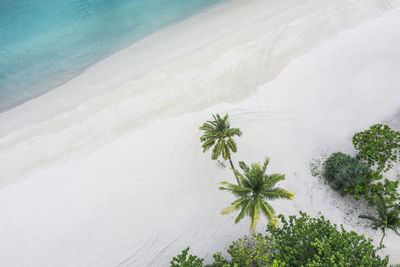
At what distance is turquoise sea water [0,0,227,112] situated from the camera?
107 ft

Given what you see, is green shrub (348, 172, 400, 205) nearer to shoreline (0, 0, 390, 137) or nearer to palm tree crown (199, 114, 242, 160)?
palm tree crown (199, 114, 242, 160)

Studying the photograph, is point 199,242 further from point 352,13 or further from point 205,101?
point 352,13

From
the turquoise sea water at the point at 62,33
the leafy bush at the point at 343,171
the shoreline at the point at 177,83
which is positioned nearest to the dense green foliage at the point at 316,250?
the leafy bush at the point at 343,171

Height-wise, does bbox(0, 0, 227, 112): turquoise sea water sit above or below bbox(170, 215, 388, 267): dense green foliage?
above

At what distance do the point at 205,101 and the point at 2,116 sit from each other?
2335cm

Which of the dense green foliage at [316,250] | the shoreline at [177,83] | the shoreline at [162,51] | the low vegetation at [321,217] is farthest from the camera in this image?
the shoreline at [162,51]

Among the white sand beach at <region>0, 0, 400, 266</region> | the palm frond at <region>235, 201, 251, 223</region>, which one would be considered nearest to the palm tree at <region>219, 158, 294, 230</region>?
the palm frond at <region>235, 201, 251, 223</region>

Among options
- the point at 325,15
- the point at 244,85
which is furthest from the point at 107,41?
the point at 325,15

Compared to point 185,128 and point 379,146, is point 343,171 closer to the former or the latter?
point 379,146

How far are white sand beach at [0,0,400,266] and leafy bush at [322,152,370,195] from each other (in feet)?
3.02

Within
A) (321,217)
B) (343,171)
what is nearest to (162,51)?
(343,171)

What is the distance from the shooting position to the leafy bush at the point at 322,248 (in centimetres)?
1513

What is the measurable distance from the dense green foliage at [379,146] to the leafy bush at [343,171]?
1132 millimetres

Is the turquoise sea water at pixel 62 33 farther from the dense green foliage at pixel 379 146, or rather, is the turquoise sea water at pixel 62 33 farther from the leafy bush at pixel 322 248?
the leafy bush at pixel 322 248
